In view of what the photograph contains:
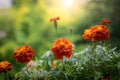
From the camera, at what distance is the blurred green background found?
1996 millimetres

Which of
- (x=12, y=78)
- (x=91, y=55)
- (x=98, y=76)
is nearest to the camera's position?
(x=98, y=76)

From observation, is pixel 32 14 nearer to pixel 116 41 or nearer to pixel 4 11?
pixel 4 11

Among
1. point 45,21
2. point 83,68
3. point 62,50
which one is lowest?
point 83,68

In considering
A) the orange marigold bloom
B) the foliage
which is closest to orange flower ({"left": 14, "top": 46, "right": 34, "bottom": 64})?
the foliage

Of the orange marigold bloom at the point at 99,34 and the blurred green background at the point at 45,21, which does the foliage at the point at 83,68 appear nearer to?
the orange marigold bloom at the point at 99,34

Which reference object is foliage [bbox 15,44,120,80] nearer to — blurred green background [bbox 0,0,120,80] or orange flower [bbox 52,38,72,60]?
orange flower [bbox 52,38,72,60]

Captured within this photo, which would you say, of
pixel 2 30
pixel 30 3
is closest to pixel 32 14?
pixel 30 3

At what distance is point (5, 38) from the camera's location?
6.54ft

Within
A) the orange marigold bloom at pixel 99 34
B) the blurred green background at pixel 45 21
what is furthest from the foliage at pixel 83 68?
the blurred green background at pixel 45 21

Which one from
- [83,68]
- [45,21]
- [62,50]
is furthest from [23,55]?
[45,21]

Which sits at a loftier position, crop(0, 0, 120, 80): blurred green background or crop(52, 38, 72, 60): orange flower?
crop(0, 0, 120, 80): blurred green background

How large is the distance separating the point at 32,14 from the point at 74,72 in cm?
62

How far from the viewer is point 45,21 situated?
2.04 m

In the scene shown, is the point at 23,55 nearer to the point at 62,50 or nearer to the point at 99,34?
the point at 62,50
